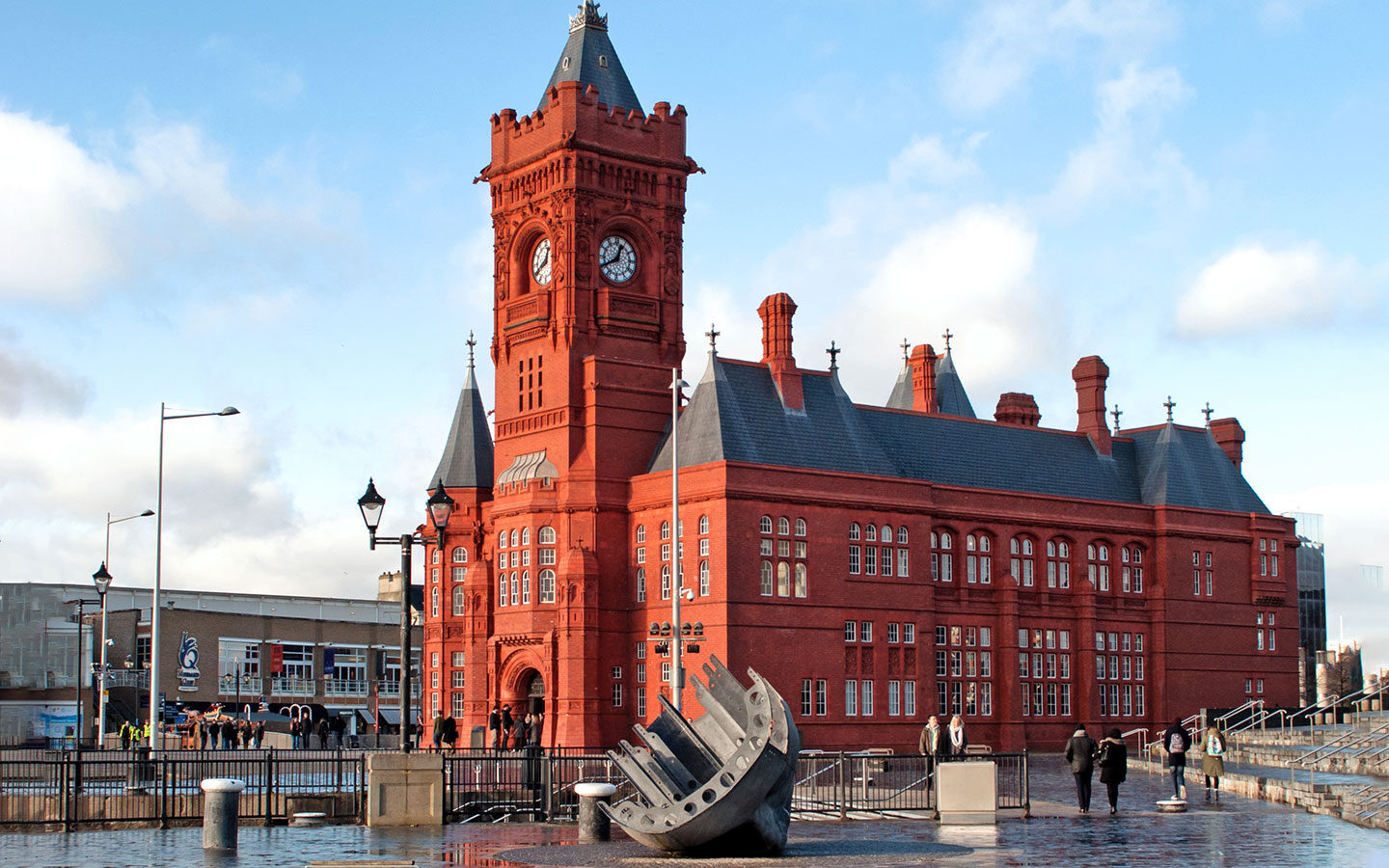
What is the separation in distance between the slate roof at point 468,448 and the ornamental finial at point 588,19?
600 inches

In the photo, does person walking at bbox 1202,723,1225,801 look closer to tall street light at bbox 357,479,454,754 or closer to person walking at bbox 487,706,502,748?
tall street light at bbox 357,479,454,754

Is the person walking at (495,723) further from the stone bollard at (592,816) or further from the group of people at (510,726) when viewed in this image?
the stone bollard at (592,816)

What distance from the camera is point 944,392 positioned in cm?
8781

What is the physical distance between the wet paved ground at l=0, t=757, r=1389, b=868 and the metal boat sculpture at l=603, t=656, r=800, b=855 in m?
0.44

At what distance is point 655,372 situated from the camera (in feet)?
225

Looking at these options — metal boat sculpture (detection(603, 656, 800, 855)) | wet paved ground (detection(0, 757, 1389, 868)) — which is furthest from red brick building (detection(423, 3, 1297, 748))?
metal boat sculpture (detection(603, 656, 800, 855))

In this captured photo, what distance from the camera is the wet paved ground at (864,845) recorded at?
979 inches

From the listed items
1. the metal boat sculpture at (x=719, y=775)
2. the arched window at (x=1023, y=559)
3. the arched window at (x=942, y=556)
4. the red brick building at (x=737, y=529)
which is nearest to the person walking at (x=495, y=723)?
the red brick building at (x=737, y=529)

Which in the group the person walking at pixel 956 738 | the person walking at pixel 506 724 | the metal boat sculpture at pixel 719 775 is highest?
the metal boat sculpture at pixel 719 775

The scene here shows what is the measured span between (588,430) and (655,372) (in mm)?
4152

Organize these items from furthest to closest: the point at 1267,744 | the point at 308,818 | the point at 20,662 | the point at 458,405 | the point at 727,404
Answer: the point at 20,662
the point at 458,405
the point at 727,404
the point at 1267,744
the point at 308,818

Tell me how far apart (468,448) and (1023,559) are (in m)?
24.0

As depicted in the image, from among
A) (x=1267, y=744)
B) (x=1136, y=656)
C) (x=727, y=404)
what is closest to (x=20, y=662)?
(x=727, y=404)

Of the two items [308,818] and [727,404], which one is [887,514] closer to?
[727,404]
